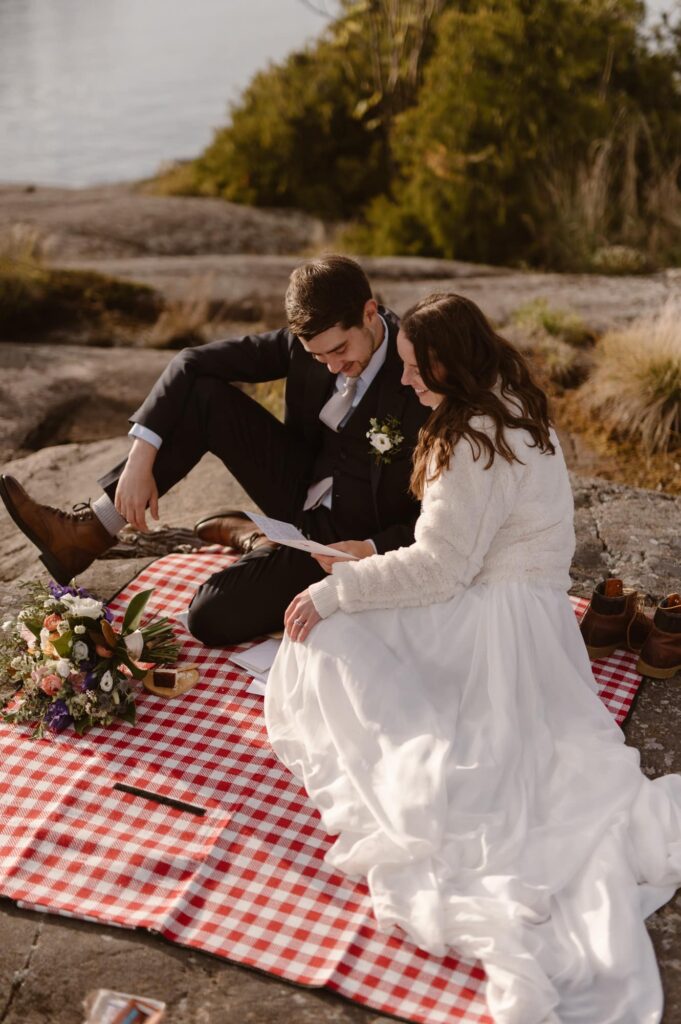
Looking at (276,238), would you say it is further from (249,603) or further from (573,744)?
(573,744)

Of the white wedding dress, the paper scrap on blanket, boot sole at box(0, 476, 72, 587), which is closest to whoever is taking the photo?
the white wedding dress

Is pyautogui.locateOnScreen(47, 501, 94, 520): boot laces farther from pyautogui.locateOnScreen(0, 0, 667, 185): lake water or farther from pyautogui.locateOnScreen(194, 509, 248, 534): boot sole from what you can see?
pyautogui.locateOnScreen(0, 0, 667, 185): lake water

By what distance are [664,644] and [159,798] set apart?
1.88 m

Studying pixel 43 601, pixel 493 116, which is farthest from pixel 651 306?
pixel 43 601

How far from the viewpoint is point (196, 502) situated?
5.34 m

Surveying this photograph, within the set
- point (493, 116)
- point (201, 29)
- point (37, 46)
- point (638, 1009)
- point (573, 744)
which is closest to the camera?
point (638, 1009)

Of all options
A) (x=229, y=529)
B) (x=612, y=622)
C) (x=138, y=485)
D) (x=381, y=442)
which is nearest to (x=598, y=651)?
(x=612, y=622)

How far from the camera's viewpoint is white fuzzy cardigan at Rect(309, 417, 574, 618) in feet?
10.1

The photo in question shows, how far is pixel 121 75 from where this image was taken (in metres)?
23.5

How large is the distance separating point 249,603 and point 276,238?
26.0ft

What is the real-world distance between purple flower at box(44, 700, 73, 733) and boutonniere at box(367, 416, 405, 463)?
1.43 meters

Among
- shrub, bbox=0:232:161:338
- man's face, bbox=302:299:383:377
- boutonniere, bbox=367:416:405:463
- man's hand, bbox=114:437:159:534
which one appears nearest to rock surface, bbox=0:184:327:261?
shrub, bbox=0:232:161:338

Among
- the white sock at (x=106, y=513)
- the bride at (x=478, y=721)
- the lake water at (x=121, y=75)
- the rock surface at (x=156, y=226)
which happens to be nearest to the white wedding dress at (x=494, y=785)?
the bride at (x=478, y=721)

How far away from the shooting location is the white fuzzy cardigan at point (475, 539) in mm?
3092
